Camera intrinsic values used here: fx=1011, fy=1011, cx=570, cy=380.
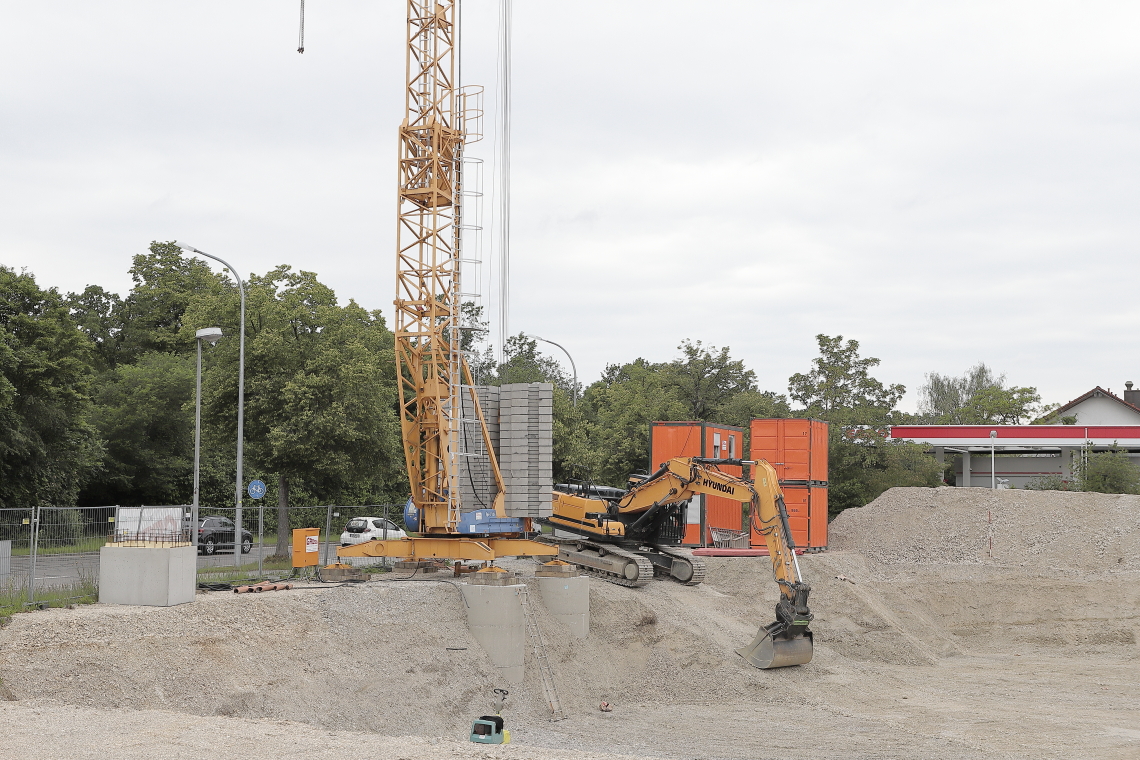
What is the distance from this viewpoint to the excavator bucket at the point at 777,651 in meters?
20.9

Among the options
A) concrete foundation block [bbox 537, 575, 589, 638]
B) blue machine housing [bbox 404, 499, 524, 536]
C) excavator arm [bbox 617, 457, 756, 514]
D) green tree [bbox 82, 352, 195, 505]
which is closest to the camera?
concrete foundation block [bbox 537, 575, 589, 638]

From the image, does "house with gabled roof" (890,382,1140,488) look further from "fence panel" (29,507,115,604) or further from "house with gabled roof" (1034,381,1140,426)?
"fence panel" (29,507,115,604)

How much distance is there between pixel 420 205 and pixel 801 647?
1398 centimetres

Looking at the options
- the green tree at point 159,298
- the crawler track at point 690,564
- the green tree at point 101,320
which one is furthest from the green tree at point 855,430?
the green tree at point 101,320

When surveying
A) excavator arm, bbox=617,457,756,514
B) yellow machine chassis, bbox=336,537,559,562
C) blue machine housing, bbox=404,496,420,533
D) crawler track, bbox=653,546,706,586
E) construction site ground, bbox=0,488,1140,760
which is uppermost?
excavator arm, bbox=617,457,756,514

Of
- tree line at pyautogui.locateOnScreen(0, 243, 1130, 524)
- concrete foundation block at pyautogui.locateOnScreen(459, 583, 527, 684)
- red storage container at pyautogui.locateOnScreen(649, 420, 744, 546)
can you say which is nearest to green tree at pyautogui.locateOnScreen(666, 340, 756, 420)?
tree line at pyautogui.locateOnScreen(0, 243, 1130, 524)

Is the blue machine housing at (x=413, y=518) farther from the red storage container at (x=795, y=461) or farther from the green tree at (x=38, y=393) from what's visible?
the green tree at (x=38, y=393)

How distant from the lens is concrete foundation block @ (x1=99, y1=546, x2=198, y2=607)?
17.4 metres

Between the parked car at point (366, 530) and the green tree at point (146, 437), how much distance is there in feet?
63.9

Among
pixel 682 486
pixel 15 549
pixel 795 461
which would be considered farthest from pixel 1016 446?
pixel 15 549

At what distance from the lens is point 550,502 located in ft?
81.0

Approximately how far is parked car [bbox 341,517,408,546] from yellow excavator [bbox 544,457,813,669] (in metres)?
5.76

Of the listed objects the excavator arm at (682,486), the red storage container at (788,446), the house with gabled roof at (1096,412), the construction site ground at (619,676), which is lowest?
the construction site ground at (619,676)

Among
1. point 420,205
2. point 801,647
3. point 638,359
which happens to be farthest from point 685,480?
point 638,359
